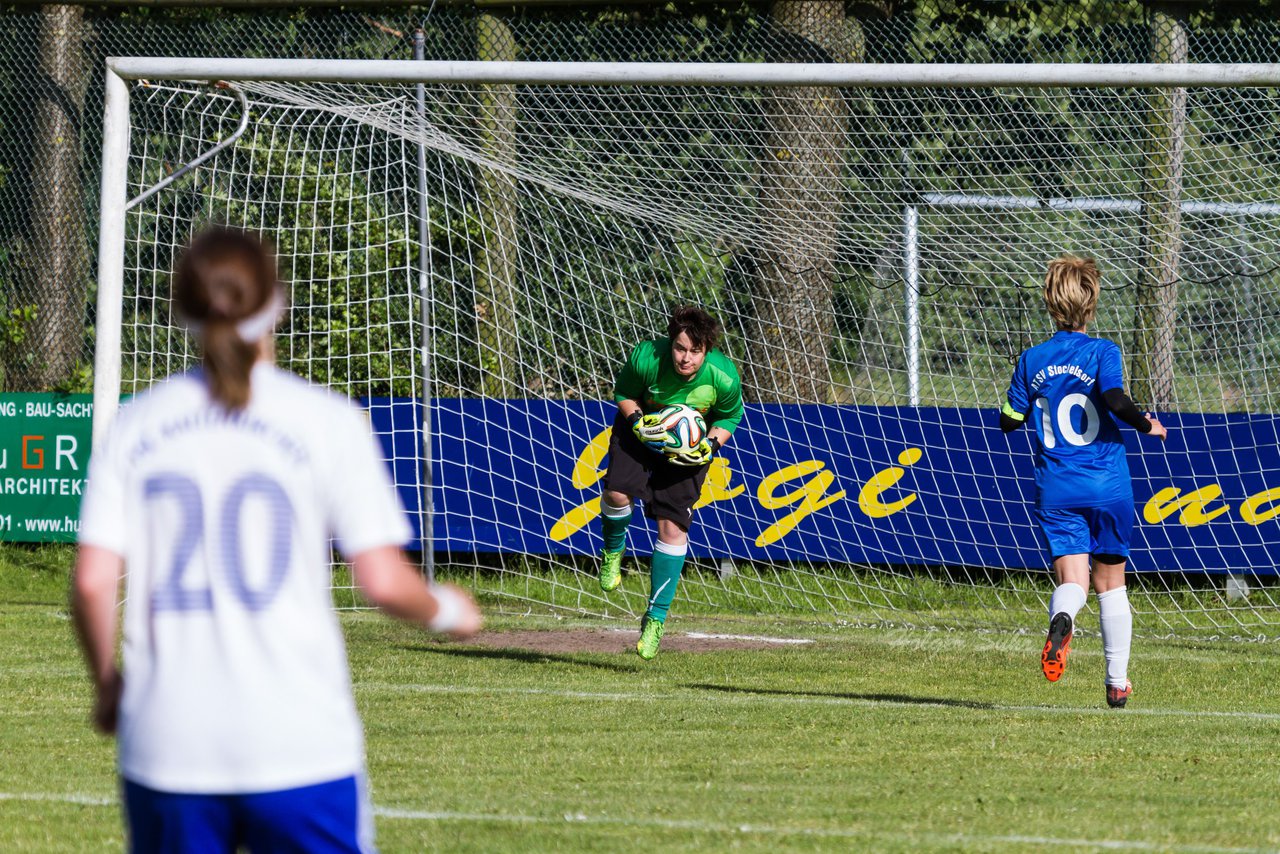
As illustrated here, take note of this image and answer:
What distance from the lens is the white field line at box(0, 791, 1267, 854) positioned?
4.61 m

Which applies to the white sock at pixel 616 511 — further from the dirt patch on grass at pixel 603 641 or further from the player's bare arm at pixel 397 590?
the player's bare arm at pixel 397 590

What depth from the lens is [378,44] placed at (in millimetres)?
14742

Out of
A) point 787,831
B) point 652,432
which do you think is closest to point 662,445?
point 652,432

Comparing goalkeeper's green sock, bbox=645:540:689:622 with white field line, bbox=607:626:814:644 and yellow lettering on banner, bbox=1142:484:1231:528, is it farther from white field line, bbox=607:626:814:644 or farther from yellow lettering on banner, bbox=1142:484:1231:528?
yellow lettering on banner, bbox=1142:484:1231:528

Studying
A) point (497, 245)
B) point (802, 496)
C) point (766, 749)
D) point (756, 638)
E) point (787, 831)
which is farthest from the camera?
point (497, 245)

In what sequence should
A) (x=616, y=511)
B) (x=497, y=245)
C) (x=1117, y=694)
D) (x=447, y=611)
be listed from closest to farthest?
(x=447, y=611), (x=1117, y=694), (x=616, y=511), (x=497, y=245)

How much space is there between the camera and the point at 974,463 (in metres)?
11.7

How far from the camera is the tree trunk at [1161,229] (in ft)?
35.1

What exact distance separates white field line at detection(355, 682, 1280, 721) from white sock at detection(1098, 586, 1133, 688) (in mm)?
208

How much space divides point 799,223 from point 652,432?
3.33m

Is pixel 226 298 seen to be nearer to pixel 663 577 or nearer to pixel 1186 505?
pixel 663 577

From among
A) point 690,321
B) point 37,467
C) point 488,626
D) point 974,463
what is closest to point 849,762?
point 690,321

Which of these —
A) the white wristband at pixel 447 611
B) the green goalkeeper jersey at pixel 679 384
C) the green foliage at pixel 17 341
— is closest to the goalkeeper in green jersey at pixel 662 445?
the green goalkeeper jersey at pixel 679 384

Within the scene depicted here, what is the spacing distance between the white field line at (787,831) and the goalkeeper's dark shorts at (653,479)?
3.97 meters
